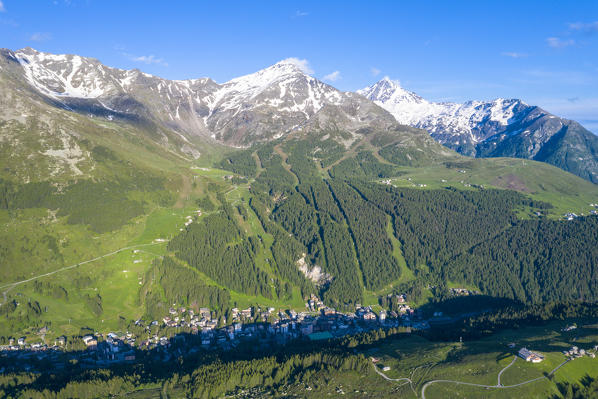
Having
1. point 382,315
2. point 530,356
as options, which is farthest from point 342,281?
point 530,356

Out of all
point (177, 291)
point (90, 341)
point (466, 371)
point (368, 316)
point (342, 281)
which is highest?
point (177, 291)

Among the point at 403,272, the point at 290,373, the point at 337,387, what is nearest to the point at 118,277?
the point at 290,373

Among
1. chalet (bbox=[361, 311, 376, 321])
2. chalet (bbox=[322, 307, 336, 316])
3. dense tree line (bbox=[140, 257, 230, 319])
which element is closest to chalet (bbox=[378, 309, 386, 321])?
chalet (bbox=[361, 311, 376, 321])

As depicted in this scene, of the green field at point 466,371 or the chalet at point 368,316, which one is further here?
the chalet at point 368,316

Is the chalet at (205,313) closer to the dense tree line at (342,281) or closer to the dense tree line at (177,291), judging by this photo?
the dense tree line at (177,291)

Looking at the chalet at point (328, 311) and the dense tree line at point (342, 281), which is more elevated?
the dense tree line at point (342, 281)

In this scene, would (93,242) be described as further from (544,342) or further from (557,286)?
(557,286)

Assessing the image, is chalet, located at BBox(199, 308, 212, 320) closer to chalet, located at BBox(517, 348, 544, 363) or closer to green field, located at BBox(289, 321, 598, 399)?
green field, located at BBox(289, 321, 598, 399)

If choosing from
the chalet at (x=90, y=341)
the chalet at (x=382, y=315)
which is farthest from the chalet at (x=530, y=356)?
the chalet at (x=90, y=341)

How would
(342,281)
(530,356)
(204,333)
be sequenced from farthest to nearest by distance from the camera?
1. (342,281)
2. (204,333)
3. (530,356)

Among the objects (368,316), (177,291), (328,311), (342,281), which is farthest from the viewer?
(342,281)

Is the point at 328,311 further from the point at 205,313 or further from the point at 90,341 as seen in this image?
the point at 90,341

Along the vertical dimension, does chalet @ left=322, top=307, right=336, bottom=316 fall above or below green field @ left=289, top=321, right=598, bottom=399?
below
